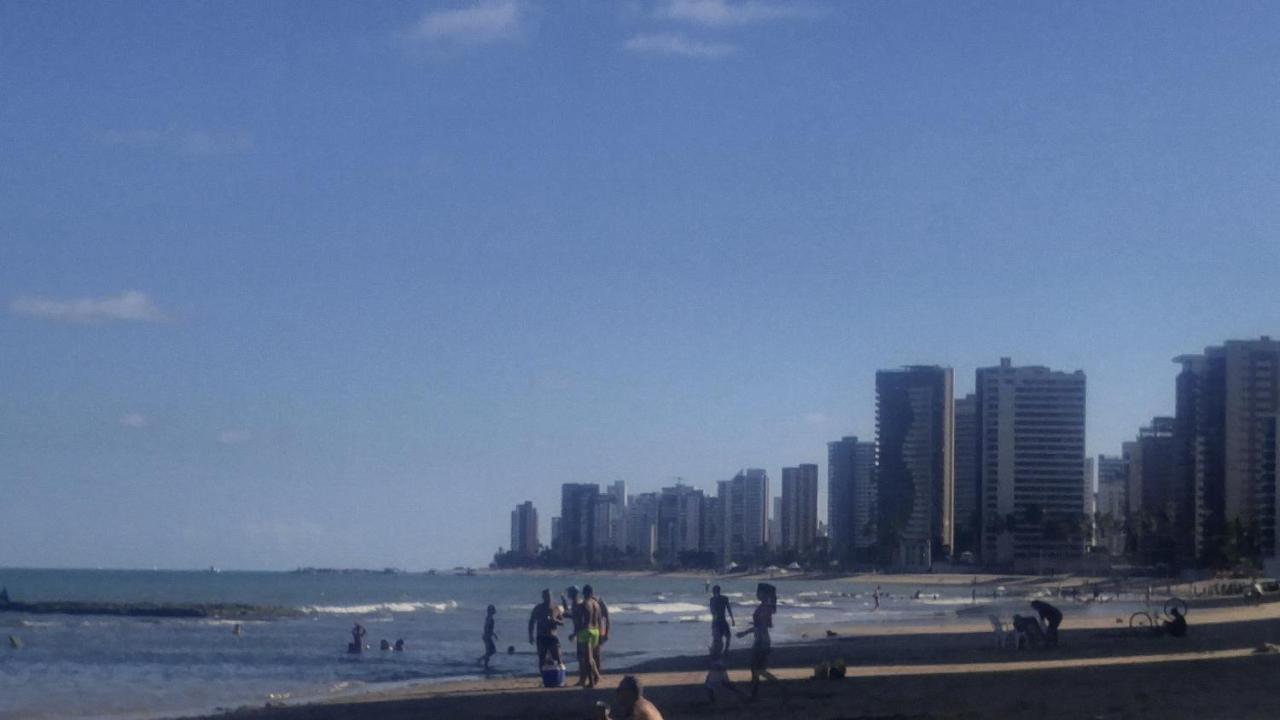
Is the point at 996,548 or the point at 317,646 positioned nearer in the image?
the point at 317,646

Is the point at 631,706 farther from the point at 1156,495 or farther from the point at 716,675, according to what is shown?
the point at 1156,495

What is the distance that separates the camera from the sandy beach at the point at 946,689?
53.6 ft

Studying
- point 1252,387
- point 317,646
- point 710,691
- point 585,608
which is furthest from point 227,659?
point 1252,387

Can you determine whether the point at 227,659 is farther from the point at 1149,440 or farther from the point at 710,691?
the point at 1149,440

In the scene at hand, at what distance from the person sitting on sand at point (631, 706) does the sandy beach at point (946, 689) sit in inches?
259

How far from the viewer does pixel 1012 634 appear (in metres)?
30.2

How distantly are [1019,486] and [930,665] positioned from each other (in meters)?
135

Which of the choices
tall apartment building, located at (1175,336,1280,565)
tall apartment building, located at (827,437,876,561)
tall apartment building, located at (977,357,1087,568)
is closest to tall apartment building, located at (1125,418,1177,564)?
tall apartment building, located at (1175,336,1280,565)

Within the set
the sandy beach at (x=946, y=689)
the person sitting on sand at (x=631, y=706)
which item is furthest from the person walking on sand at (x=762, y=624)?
the person sitting on sand at (x=631, y=706)

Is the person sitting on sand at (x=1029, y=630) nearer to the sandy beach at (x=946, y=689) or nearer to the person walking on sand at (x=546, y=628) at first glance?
the sandy beach at (x=946, y=689)

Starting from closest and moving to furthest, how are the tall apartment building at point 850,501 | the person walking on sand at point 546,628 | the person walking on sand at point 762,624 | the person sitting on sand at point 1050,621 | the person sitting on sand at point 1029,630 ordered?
the person walking on sand at point 762,624
the person walking on sand at point 546,628
the person sitting on sand at point 1029,630
the person sitting on sand at point 1050,621
the tall apartment building at point 850,501

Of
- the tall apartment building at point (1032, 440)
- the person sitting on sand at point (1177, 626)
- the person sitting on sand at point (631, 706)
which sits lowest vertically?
the person sitting on sand at point (1177, 626)

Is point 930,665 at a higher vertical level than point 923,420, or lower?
lower

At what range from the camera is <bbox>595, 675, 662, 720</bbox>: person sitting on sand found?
9.74 m
